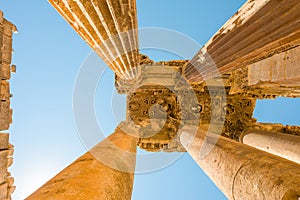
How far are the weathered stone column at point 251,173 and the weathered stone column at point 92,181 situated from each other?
4.73ft

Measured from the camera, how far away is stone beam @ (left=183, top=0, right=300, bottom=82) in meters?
2.82

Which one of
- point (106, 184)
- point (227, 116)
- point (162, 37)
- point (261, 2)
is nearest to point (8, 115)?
point (106, 184)

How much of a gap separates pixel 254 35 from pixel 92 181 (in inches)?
120

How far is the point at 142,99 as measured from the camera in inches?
355

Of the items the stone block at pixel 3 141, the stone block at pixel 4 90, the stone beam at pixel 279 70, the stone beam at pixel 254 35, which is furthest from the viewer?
the stone beam at pixel 279 70

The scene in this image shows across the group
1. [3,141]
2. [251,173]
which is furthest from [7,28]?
[251,173]

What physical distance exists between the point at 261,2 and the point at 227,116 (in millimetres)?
5831

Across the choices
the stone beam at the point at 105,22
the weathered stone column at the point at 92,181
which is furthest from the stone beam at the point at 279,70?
the weathered stone column at the point at 92,181

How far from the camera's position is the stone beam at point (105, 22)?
3.40 meters

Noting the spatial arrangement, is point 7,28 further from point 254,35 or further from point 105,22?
point 254,35

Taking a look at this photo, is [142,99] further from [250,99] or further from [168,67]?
[250,99]

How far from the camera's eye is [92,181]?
2.70 meters

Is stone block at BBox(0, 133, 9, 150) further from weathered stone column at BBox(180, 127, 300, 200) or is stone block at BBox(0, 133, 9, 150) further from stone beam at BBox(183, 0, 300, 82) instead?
stone beam at BBox(183, 0, 300, 82)

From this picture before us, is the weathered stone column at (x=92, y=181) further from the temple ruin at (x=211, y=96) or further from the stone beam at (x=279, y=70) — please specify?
the stone beam at (x=279, y=70)
